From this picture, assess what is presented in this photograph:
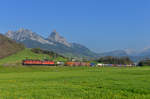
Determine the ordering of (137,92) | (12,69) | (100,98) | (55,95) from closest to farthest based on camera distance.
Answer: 1. (100,98)
2. (55,95)
3. (137,92)
4. (12,69)

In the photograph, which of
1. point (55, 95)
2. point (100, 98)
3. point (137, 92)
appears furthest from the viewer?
point (137, 92)

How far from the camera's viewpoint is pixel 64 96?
20844 millimetres

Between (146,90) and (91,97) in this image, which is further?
(146,90)

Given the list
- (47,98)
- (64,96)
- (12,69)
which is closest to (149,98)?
(64,96)

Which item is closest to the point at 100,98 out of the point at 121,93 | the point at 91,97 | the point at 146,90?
the point at 91,97

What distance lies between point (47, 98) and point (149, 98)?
10.1m

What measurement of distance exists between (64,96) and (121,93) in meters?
6.44

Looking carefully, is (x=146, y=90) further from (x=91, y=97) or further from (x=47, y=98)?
(x=47, y=98)

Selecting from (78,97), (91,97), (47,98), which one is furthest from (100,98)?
Result: (47,98)

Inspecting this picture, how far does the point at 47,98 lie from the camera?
66.0ft

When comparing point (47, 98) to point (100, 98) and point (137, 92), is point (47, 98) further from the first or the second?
point (137, 92)

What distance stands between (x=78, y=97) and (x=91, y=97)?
1312 mm

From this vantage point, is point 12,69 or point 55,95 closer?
point 55,95

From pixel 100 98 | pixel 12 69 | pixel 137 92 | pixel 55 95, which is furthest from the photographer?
pixel 12 69
